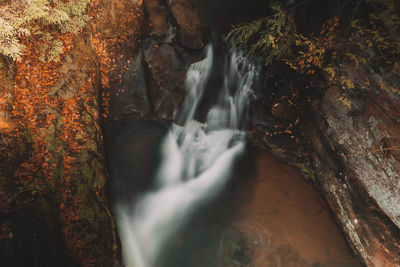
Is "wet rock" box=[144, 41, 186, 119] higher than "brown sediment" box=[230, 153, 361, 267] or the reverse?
higher

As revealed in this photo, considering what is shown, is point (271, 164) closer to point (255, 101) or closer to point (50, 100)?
point (255, 101)

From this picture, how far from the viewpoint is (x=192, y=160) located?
7.32 meters

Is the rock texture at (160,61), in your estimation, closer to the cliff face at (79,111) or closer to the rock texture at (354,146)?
the cliff face at (79,111)

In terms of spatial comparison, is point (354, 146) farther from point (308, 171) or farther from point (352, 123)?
point (308, 171)

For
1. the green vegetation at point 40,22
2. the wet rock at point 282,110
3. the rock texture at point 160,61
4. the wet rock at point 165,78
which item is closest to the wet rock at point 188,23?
the rock texture at point 160,61

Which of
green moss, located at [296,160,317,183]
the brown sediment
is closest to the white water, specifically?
the brown sediment

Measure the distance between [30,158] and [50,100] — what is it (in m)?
1.50

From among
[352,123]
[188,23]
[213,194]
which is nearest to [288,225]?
[213,194]

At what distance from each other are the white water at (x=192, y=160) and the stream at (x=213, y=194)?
0.03 meters

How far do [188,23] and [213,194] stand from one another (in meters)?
5.77

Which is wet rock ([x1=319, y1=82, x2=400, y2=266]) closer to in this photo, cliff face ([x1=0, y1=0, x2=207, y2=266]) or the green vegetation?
cliff face ([x1=0, y1=0, x2=207, y2=266])

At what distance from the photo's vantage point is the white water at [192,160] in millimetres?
5691

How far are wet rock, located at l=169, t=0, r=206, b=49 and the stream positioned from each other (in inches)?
26.0

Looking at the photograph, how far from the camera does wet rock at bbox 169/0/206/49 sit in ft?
22.6
